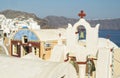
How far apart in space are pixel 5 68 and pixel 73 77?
2827 mm

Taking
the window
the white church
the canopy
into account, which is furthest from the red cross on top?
the window

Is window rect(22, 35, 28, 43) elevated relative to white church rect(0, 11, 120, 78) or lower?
elevated

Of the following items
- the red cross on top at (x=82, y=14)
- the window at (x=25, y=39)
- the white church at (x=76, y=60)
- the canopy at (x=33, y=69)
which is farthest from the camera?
the window at (x=25, y=39)

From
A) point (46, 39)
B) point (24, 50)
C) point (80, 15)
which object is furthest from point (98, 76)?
point (24, 50)

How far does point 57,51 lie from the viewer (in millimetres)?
15086

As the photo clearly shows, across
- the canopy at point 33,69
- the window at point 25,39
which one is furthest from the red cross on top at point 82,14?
the window at point 25,39

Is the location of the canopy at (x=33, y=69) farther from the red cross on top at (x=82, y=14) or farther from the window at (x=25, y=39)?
the window at (x=25, y=39)

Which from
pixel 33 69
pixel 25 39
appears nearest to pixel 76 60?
pixel 33 69

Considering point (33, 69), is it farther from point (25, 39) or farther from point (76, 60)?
point (25, 39)

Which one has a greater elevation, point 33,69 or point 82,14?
point 82,14

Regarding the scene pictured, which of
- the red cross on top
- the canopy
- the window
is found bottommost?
the canopy

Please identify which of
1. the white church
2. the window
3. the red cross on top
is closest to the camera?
the white church

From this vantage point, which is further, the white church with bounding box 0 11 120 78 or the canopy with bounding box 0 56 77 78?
the white church with bounding box 0 11 120 78

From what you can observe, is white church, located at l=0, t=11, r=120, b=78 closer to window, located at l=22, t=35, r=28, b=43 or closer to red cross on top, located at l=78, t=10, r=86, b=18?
red cross on top, located at l=78, t=10, r=86, b=18
